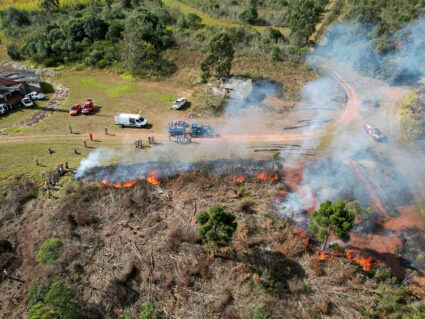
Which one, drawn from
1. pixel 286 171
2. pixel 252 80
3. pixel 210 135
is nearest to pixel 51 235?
pixel 210 135

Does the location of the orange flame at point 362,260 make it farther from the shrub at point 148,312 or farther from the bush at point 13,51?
the bush at point 13,51

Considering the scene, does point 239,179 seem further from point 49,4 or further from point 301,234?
point 49,4

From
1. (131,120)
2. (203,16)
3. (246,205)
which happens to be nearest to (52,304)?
(246,205)

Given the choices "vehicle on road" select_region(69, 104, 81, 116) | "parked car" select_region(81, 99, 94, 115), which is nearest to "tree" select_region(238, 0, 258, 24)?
"parked car" select_region(81, 99, 94, 115)

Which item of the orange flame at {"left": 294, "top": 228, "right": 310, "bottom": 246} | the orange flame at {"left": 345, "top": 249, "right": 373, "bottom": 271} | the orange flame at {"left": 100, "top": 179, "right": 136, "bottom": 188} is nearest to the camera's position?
the orange flame at {"left": 345, "top": 249, "right": 373, "bottom": 271}

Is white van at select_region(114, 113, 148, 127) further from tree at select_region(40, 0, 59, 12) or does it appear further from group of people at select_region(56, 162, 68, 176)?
Result: tree at select_region(40, 0, 59, 12)
